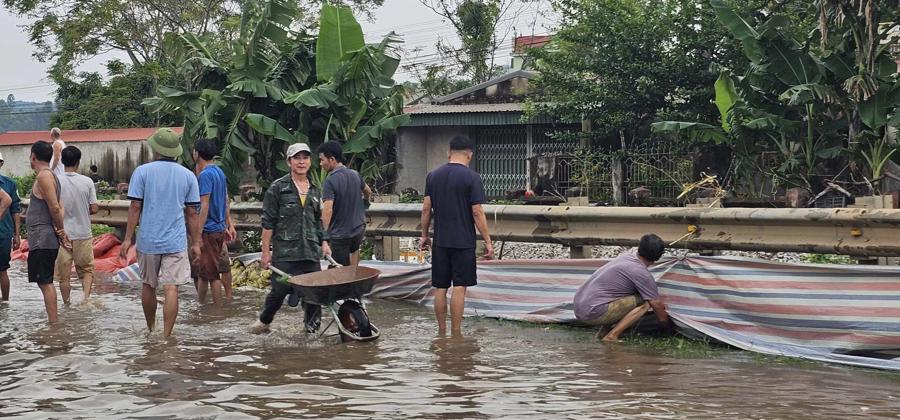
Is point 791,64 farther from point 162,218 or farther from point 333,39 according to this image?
point 162,218

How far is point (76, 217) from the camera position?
1152cm

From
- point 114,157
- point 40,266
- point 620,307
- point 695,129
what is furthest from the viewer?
point 114,157

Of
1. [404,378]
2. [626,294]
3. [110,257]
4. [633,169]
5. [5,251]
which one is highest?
[633,169]

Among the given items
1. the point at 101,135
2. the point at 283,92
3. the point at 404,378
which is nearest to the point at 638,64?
the point at 283,92

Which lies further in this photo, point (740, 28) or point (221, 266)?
point (740, 28)

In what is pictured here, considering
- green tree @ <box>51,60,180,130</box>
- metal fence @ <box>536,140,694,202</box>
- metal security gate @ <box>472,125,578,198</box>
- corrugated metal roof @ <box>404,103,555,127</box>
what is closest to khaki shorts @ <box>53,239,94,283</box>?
metal fence @ <box>536,140,694,202</box>

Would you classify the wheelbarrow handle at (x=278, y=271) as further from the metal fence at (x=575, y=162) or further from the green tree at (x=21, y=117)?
the green tree at (x=21, y=117)

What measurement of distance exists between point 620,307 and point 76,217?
6078mm

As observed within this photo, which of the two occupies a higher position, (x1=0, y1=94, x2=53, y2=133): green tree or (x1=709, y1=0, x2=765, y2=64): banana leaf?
(x1=0, y1=94, x2=53, y2=133): green tree

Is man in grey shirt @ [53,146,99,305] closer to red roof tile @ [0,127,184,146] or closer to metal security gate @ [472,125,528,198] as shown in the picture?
metal security gate @ [472,125,528,198]

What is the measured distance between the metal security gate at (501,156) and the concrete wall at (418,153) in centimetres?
167

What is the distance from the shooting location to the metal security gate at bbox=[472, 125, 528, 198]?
84.2 ft

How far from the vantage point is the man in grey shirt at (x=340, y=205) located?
10.3 m

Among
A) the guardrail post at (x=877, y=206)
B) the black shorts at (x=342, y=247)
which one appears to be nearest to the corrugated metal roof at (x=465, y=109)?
the black shorts at (x=342, y=247)
